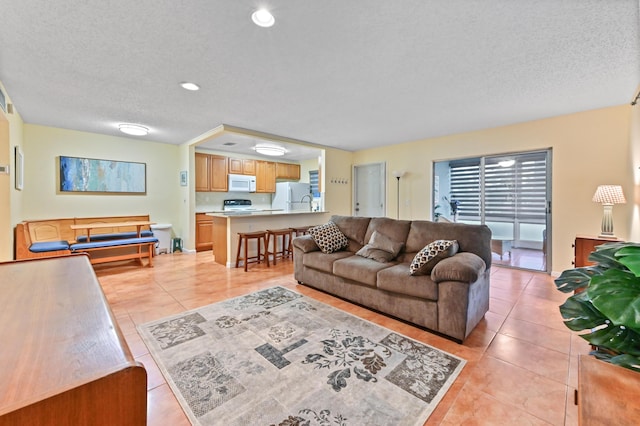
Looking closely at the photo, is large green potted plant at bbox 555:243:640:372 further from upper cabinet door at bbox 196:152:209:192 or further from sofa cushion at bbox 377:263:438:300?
upper cabinet door at bbox 196:152:209:192

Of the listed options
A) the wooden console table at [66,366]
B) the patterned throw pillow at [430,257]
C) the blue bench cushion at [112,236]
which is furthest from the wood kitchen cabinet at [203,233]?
the wooden console table at [66,366]

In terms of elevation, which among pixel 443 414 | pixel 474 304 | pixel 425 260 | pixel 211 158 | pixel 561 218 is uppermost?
pixel 211 158

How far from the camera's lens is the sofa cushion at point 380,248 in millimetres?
3043

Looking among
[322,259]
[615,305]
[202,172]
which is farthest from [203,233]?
[615,305]

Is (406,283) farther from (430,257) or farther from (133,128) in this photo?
(133,128)

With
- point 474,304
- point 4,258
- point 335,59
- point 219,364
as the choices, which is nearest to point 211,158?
point 4,258

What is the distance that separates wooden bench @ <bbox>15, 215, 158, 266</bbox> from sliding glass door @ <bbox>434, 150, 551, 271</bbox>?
5681 millimetres

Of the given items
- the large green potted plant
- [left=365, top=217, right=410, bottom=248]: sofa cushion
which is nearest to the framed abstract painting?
[left=365, top=217, right=410, bottom=248]: sofa cushion

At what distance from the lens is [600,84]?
2.84m

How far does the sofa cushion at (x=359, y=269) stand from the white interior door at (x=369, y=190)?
3.49 m

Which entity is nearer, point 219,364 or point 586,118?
point 219,364

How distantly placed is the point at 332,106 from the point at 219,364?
315 centimetres

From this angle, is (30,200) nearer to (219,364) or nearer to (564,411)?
(219,364)

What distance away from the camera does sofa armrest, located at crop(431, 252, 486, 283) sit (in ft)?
6.97
